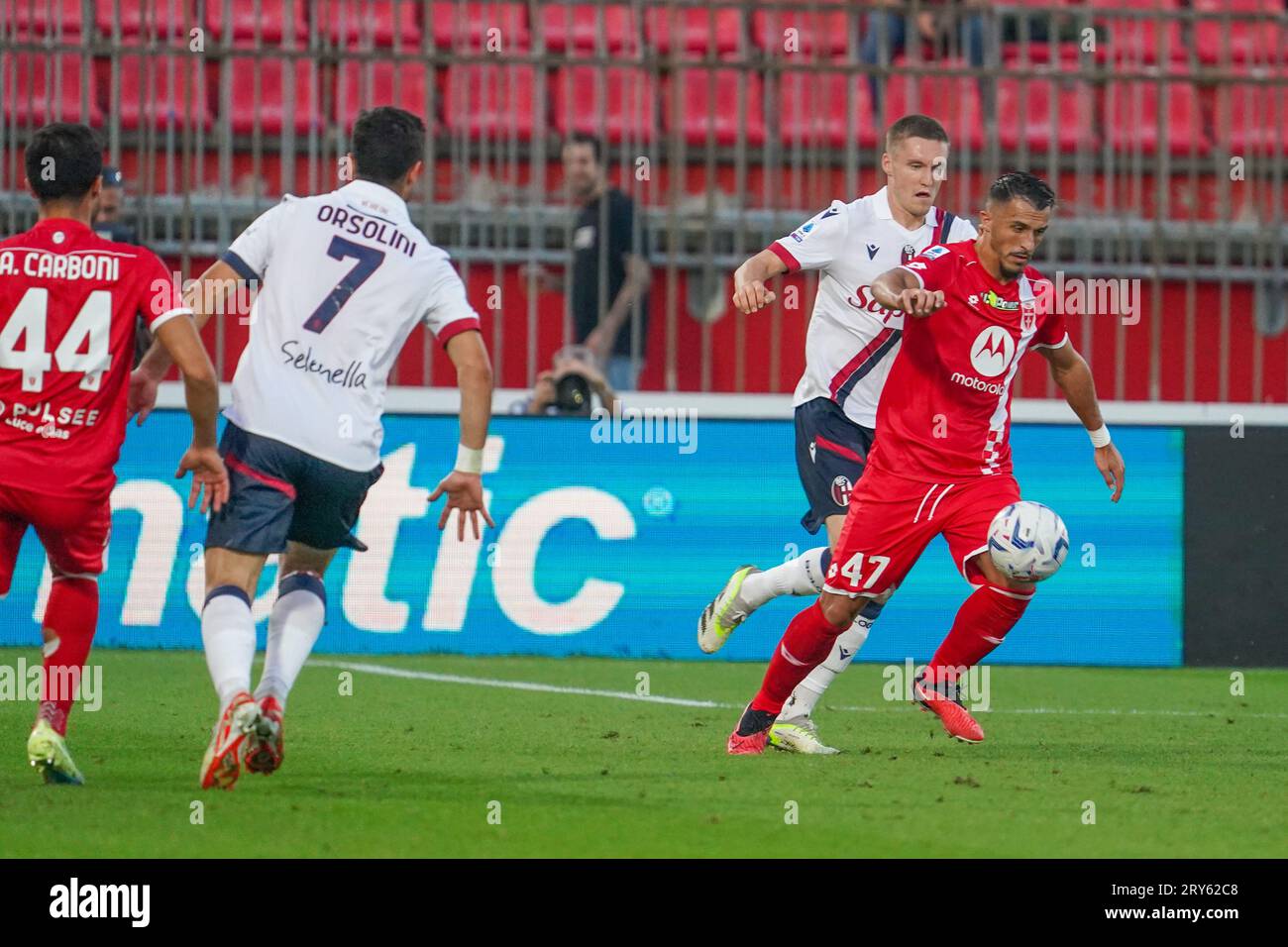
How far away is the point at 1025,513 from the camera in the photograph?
21.3ft

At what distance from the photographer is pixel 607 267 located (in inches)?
451

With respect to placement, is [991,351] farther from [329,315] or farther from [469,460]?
[329,315]

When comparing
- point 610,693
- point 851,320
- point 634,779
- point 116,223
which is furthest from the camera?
point 116,223

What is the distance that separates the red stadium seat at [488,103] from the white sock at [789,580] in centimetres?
469

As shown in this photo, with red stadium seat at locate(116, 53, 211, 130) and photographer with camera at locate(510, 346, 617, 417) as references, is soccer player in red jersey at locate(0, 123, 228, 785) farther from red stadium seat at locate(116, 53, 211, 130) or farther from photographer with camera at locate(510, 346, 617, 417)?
red stadium seat at locate(116, 53, 211, 130)

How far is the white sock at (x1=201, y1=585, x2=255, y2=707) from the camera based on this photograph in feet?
18.4

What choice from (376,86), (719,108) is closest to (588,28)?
(719,108)

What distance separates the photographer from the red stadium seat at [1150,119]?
1255 cm

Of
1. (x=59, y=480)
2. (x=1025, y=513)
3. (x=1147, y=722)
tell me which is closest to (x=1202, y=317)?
(x=1147, y=722)

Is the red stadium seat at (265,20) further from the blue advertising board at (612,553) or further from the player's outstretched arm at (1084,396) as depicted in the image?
the player's outstretched arm at (1084,396)

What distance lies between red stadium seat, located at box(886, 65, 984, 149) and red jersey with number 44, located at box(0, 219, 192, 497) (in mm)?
7202

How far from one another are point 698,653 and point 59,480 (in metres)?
4.82

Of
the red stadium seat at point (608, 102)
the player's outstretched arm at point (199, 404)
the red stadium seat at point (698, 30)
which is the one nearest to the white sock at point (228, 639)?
the player's outstretched arm at point (199, 404)

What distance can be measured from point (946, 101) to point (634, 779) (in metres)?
7.55
